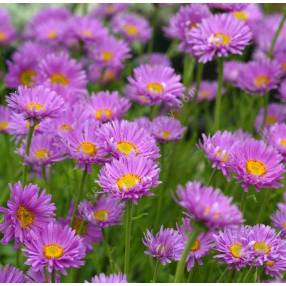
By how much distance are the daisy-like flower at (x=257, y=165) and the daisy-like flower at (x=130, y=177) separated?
184 mm

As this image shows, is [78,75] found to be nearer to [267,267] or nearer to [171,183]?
[171,183]

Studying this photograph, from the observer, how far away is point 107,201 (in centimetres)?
158

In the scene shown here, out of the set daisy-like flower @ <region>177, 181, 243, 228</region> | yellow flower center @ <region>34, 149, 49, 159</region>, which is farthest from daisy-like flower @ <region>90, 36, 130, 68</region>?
daisy-like flower @ <region>177, 181, 243, 228</region>

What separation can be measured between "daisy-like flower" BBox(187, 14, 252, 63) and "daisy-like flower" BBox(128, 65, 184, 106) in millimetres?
95

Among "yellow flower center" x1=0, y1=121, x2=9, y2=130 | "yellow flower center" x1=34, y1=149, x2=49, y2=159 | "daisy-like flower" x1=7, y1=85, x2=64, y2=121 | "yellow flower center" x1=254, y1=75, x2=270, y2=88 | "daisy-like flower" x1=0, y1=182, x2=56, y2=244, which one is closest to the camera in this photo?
"daisy-like flower" x1=0, y1=182, x2=56, y2=244

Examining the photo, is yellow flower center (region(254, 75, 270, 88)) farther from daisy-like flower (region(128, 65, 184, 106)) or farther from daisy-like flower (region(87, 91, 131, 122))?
daisy-like flower (region(87, 91, 131, 122))

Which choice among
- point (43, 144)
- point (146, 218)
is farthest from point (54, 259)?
point (146, 218)

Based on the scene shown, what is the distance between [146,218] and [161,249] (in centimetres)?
58

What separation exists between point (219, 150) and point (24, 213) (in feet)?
1.34

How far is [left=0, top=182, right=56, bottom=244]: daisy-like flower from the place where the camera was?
1340mm

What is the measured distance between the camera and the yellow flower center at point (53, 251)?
4.21 ft

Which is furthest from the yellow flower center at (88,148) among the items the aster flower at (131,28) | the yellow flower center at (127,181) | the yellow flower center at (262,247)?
the aster flower at (131,28)

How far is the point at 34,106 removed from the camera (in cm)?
149

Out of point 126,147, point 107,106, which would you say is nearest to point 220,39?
point 107,106
